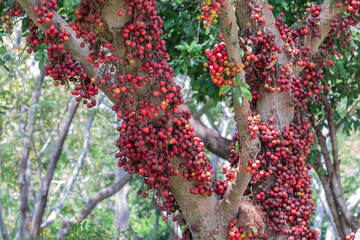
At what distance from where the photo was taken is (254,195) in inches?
126

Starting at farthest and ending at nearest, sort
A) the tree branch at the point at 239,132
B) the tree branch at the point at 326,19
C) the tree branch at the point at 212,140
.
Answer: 1. the tree branch at the point at 212,140
2. the tree branch at the point at 326,19
3. the tree branch at the point at 239,132

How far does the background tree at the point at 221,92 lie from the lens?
234 cm

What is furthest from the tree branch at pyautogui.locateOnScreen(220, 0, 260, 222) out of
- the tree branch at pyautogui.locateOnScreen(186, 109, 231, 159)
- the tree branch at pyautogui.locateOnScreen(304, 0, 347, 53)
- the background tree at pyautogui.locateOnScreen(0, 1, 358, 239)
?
the tree branch at pyautogui.locateOnScreen(186, 109, 231, 159)

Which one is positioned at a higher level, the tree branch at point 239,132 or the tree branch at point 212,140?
the tree branch at point 212,140

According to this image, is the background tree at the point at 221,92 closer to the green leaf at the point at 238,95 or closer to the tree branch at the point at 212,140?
the green leaf at the point at 238,95

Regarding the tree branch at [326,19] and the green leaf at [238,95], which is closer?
the green leaf at [238,95]

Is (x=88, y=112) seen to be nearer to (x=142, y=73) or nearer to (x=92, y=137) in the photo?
(x=92, y=137)

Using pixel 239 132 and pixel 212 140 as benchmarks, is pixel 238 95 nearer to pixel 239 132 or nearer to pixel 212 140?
pixel 239 132

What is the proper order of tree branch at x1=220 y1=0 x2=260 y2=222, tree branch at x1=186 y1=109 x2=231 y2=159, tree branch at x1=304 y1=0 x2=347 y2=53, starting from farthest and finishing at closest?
tree branch at x1=186 y1=109 x2=231 y2=159 → tree branch at x1=304 y1=0 x2=347 y2=53 → tree branch at x1=220 y1=0 x2=260 y2=222

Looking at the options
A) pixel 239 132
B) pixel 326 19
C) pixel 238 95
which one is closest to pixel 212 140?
pixel 326 19

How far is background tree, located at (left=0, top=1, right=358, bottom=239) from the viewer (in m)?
2.34

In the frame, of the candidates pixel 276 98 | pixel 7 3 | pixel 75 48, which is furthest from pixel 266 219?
pixel 7 3

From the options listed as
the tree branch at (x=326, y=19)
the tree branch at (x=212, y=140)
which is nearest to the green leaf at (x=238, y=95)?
the tree branch at (x=326, y=19)

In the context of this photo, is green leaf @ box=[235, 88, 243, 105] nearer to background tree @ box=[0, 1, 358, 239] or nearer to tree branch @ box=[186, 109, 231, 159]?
background tree @ box=[0, 1, 358, 239]
